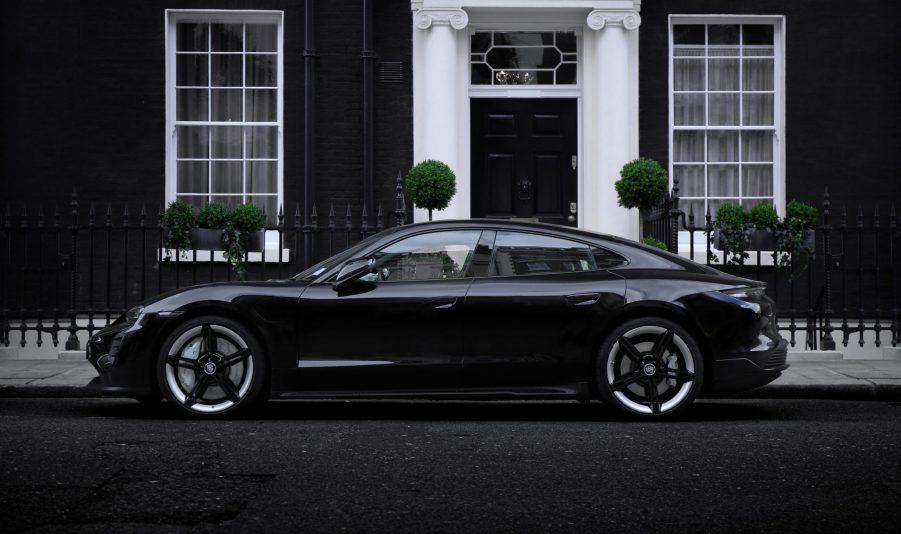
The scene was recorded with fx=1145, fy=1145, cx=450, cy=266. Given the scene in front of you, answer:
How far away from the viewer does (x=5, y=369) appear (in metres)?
9.88

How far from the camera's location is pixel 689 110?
13.9 meters

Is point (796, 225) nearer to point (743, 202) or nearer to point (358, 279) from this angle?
point (743, 202)

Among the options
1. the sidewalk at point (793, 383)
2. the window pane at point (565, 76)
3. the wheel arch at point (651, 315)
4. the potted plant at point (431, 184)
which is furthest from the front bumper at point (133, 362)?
the window pane at point (565, 76)

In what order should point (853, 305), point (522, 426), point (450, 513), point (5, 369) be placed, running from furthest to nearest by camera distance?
point (853, 305), point (5, 369), point (522, 426), point (450, 513)

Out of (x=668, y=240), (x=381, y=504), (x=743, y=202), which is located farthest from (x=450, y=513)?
(x=743, y=202)

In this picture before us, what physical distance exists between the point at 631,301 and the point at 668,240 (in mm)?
4230

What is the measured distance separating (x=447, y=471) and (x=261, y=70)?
9102 mm

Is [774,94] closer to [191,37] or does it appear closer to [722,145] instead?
[722,145]

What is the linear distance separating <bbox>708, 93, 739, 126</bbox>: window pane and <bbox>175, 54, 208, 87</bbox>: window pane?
241 inches

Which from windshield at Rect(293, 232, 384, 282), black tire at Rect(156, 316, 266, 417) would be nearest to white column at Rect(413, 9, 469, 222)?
windshield at Rect(293, 232, 384, 282)

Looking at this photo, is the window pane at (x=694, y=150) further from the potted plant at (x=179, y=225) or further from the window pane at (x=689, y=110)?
the potted plant at (x=179, y=225)

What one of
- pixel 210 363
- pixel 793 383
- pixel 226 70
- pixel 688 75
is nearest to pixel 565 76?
pixel 688 75

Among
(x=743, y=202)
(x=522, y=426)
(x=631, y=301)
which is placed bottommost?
(x=522, y=426)

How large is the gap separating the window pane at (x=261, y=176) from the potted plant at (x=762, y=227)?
18.5 ft
